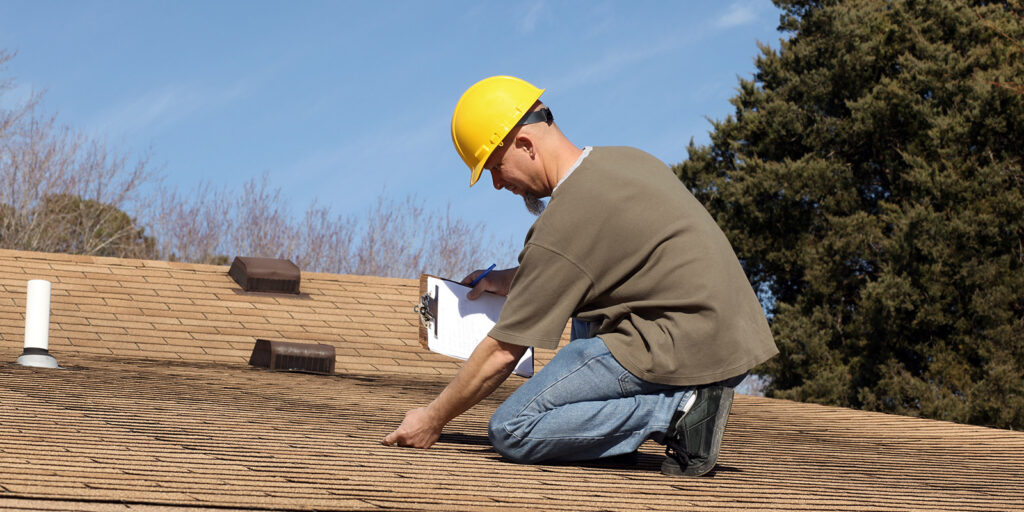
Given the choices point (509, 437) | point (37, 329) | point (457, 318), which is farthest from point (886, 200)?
point (509, 437)

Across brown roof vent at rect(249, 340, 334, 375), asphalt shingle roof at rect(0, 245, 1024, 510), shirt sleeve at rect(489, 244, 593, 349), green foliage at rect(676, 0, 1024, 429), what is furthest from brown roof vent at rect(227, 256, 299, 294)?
green foliage at rect(676, 0, 1024, 429)

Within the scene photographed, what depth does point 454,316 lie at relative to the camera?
12.6 feet

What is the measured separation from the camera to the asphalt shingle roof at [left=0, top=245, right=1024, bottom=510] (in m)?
2.41

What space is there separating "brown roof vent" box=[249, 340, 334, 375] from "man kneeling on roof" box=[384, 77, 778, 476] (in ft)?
12.4

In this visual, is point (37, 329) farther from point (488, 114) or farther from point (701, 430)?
point (701, 430)

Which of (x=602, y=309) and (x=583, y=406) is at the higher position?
(x=602, y=309)

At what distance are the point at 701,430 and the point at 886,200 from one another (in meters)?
18.5

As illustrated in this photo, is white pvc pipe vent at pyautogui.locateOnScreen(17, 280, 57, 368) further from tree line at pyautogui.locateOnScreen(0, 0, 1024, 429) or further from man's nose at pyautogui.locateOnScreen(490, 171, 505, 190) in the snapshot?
tree line at pyautogui.locateOnScreen(0, 0, 1024, 429)

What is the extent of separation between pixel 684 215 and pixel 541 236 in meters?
0.47

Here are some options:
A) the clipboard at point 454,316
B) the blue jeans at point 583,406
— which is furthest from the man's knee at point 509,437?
the clipboard at point 454,316

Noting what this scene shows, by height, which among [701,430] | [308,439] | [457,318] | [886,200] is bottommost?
[308,439]

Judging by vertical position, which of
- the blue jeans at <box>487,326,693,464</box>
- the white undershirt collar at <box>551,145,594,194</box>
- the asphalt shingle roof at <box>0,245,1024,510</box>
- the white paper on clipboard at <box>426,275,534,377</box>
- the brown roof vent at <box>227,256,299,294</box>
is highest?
the white undershirt collar at <box>551,145,594,194</box>

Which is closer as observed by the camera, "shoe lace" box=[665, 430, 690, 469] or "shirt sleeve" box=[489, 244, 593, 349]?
"shirt sleeve" box=[489, 244, 593, 349]

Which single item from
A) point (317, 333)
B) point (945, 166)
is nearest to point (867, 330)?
point (945, 166)
